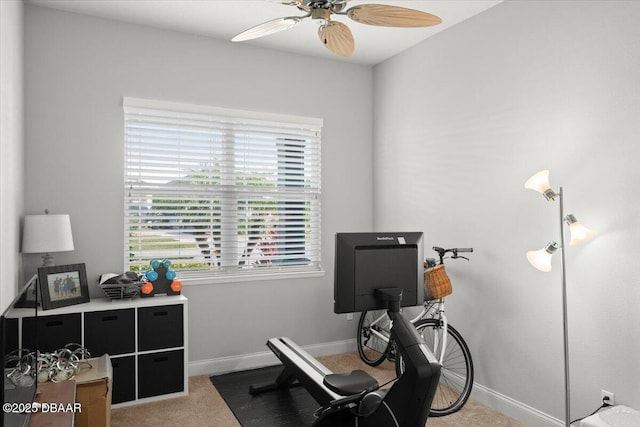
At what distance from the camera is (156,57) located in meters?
3.83

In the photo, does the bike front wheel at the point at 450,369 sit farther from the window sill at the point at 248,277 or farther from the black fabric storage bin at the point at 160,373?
the black fabric storage bin at the point at 160,373

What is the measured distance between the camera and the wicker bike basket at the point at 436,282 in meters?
3.42

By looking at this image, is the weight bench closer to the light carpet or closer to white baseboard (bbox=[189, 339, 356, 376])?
the light carpet

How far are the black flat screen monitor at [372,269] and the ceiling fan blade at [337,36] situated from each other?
108cm

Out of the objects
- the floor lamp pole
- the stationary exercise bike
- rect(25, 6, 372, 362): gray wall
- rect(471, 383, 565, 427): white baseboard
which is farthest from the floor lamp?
rect(25, 6, 372, 362): gray wall

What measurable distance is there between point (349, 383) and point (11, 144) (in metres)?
2.46

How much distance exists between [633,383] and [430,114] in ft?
8.14

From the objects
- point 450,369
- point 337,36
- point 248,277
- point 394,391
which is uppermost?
point 337,36

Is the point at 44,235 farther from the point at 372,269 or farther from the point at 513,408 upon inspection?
the point at 513,408

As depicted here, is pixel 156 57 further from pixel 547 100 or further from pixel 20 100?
pixel 547 100

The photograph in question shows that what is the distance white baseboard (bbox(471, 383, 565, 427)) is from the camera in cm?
296

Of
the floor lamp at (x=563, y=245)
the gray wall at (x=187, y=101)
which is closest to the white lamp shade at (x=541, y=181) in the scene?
the floor lamp at (x=563, y=245)

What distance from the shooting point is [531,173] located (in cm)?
311

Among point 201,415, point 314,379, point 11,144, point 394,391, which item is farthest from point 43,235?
point 394,391
